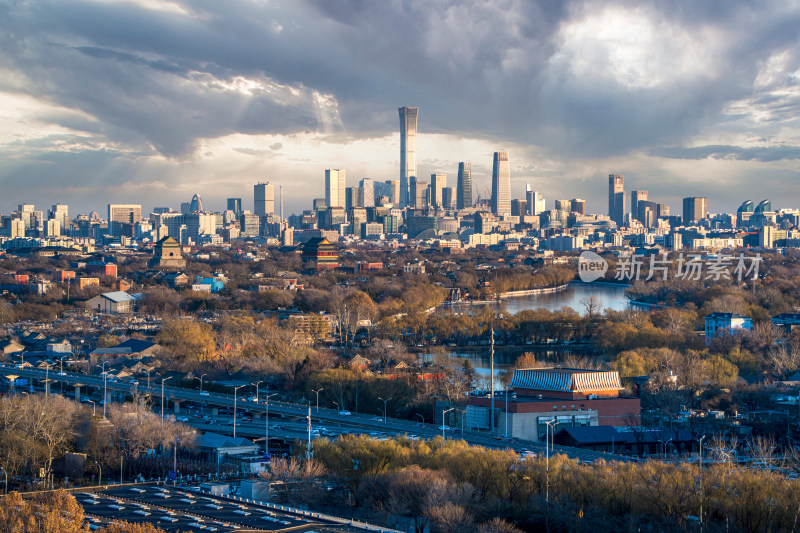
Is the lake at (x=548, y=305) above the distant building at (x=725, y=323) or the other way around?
the other way around

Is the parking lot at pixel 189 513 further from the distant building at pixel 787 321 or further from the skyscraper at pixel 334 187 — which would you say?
→ the skyscraper at pixel 334 187

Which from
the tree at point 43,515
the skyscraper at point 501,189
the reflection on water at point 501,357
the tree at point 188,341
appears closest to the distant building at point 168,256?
the tree at point 188,341

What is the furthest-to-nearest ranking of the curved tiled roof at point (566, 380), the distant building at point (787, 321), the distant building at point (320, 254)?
the distant building at point (320, 254)
the distant building at point (787, 321)
the curved tiled roof at point (566, 380)

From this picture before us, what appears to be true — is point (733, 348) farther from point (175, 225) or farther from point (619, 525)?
point (175, 225)

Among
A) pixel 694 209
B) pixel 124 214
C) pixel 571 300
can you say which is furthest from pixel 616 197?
pixel 571 300

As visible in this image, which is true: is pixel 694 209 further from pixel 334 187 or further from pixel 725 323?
pixel 725 323

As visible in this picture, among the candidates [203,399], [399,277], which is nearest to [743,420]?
[203,399]
